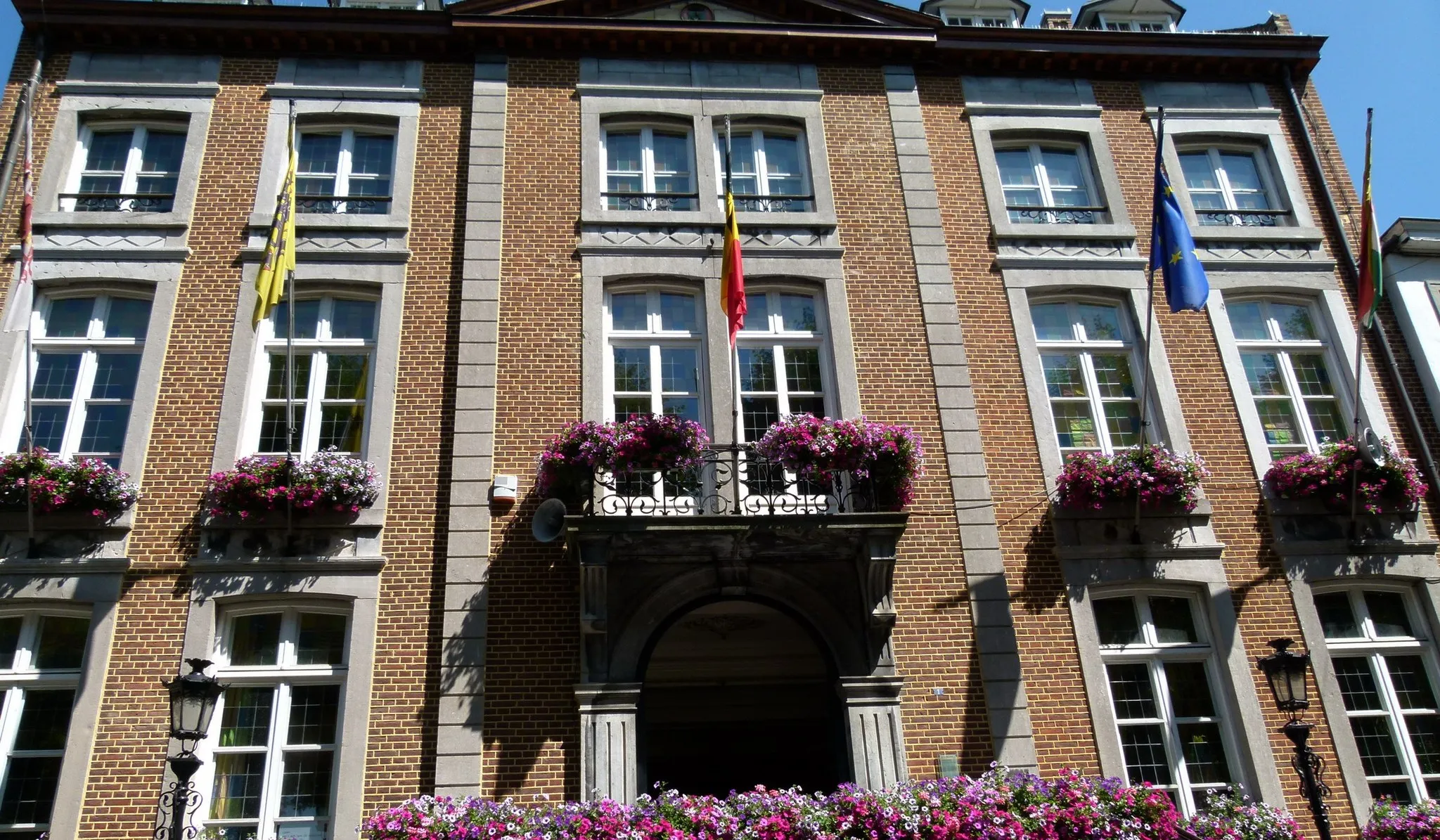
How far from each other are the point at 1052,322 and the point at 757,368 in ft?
12.5

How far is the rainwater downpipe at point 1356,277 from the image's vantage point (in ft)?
40.2

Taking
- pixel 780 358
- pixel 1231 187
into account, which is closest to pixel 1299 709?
pixel 780 358

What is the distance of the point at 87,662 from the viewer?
1005 centimetres

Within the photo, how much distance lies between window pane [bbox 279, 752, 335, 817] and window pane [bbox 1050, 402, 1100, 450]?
8.46 meters

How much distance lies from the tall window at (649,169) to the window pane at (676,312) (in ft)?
4.19

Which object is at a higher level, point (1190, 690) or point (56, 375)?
point (56, 375)

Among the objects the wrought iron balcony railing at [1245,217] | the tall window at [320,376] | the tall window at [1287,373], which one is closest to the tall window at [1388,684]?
the tall window at [1287,373]

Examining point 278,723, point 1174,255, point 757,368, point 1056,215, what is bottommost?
point 278,723

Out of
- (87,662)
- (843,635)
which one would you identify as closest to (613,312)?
(843,635)

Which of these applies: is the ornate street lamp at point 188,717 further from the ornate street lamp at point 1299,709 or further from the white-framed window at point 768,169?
the ornate street lamp at point 1299,709

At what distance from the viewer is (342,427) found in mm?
11562

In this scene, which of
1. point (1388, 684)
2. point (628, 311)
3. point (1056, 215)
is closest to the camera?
point (1388, 684)

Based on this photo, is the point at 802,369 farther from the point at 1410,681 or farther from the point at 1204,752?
the point at 1410,681

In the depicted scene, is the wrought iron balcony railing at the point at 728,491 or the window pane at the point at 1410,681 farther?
the window pane at the point at 1410,681
